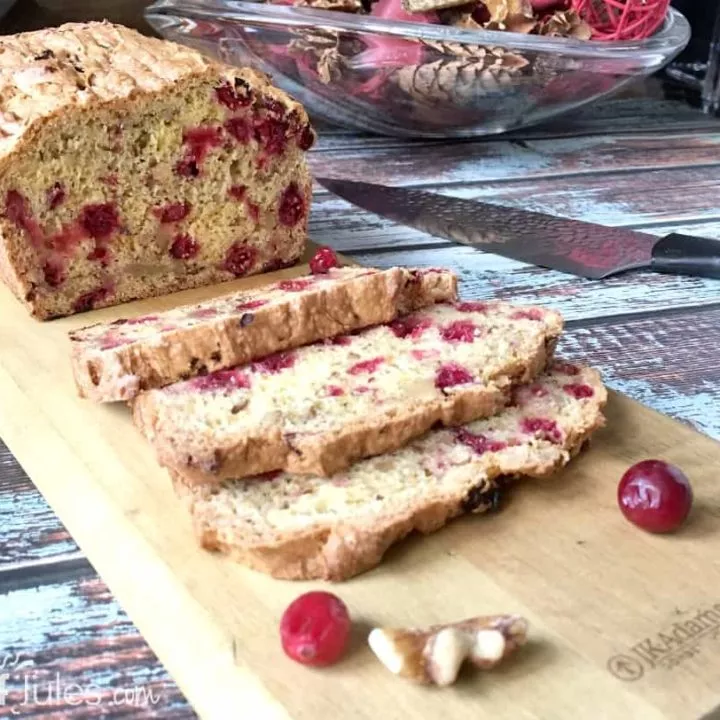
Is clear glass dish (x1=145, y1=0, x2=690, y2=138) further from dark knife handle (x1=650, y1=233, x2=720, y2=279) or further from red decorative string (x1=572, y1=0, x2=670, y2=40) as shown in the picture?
dark knife handle (x1=650, y1=233, x2=720, y2=279)

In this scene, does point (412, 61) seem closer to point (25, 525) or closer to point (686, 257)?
point (686, 257)

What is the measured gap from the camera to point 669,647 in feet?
4.42

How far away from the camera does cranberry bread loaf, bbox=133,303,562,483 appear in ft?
5.38

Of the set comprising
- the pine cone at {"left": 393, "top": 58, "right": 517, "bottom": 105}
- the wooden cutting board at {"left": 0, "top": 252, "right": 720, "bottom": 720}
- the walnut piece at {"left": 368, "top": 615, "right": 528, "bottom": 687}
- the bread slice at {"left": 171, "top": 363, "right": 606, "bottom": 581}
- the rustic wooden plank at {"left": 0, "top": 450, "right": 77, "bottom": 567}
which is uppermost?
the pine cone at {"left": 393, "top": 58, "right": 517, "bottom": 105}

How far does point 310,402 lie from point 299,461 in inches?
6.9

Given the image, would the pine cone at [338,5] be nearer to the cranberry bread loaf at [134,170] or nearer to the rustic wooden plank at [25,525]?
the cranberry bread loaf at [134,170]

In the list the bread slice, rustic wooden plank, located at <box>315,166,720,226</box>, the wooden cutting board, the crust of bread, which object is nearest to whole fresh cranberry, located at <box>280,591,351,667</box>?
the wooden cutting board

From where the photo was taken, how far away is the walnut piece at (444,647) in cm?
126

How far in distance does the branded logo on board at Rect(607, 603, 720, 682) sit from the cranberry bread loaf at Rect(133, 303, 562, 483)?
0.54 metres

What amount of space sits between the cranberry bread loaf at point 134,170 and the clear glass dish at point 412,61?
0.88m

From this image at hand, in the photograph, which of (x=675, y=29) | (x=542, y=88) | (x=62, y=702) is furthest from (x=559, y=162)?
(x=62, y=702)

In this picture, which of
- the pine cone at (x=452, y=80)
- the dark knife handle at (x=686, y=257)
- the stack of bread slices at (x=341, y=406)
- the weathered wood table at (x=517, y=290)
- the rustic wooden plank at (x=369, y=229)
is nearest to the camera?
the weathered wood table at (x=517, y=290)

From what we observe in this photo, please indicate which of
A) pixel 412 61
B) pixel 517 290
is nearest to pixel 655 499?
pixel 517 290

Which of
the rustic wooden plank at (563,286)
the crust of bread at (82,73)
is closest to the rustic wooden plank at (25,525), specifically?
the crust of bread at (82,73)
